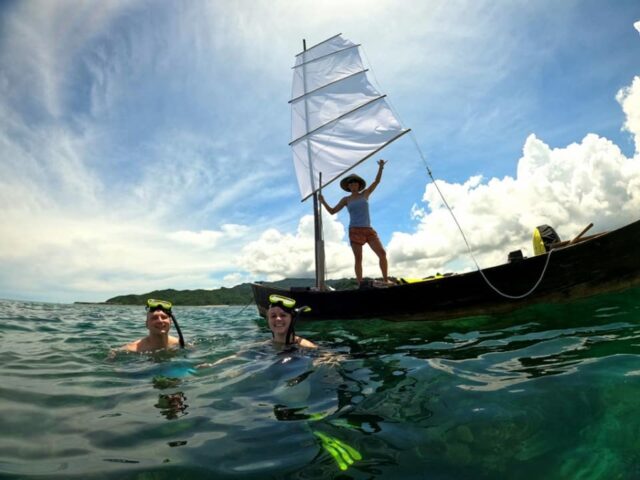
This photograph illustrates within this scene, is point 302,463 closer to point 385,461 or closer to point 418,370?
point 385,461

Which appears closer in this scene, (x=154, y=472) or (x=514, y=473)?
(x=514, y=473)

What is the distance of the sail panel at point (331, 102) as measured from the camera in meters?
18.2

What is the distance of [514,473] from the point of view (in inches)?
88.8

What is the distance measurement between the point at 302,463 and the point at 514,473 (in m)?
Answer: 1.25

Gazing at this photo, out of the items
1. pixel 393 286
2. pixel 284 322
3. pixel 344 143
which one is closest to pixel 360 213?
pixel 393 286

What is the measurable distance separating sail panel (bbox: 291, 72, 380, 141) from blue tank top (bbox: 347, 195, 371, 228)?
8.59 metres

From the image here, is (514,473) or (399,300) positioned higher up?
(399,300)

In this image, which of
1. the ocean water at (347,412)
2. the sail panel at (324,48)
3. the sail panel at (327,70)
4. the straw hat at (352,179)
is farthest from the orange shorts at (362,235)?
the sail panel at (324,48)

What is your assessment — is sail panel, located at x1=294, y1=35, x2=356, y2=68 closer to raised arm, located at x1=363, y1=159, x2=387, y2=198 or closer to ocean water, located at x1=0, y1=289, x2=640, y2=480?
raised arm, located at x1=363, y1=159, x2=387, y2=198

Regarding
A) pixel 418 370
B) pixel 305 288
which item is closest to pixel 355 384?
pixel 418 370

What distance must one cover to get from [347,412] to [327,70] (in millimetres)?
19844

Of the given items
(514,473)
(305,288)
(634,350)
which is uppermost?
(305,288)

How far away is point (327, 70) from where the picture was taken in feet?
66.8

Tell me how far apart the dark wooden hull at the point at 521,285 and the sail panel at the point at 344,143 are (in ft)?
25.7
